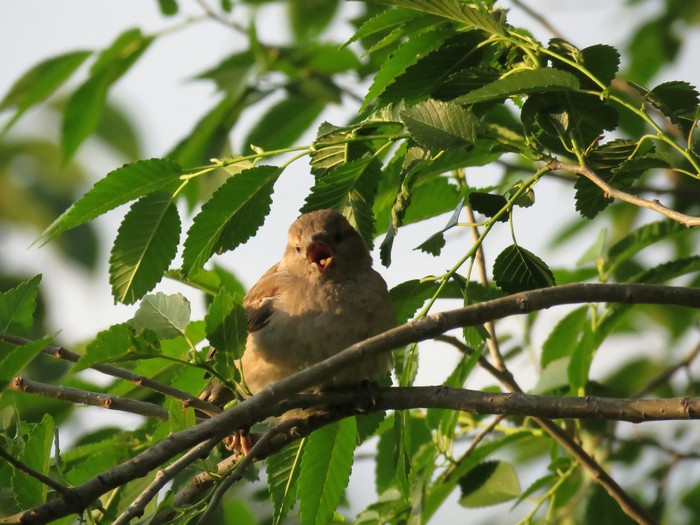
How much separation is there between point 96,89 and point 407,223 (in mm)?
1738

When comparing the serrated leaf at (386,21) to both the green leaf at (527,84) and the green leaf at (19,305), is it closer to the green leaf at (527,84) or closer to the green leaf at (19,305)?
the green leaf at (527,84)

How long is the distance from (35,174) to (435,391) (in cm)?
475

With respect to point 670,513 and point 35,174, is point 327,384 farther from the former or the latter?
point 35,174

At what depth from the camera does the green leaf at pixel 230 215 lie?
3.17 meters

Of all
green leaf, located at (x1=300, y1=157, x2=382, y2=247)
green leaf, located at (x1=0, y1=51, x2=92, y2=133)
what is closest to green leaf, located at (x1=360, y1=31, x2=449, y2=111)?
green leaf, located at (x1=300, y1=157, x2=382, y2=247)

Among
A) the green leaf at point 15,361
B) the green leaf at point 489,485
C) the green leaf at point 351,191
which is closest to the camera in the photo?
the green leaf at point 15,361


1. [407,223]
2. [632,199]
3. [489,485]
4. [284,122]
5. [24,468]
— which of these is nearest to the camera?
[24,468]

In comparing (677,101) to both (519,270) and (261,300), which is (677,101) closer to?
(519,270)

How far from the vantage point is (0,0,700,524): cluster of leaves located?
281cm

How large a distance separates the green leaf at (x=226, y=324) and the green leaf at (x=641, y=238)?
2.03 m

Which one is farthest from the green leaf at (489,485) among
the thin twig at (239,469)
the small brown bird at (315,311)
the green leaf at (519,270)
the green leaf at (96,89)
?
the green leaf at (96,89)

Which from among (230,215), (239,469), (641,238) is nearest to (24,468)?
(239,469)

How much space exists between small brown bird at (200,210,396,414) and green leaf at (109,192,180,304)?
24.0 inches

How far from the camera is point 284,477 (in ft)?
11.3
